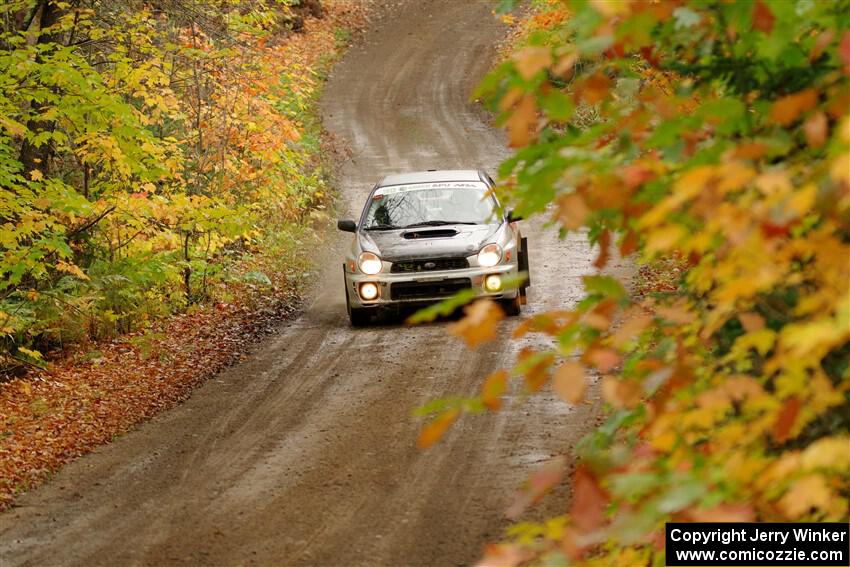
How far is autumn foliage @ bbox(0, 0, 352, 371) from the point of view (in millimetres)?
11625

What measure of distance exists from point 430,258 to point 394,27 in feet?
97.5

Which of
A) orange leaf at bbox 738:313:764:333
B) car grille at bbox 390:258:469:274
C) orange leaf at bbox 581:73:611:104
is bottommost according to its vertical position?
car grille at bbox 390:258:469:274

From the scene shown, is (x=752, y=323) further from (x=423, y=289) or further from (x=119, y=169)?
(x=119, y=169)

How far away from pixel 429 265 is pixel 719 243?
9750 millimetres

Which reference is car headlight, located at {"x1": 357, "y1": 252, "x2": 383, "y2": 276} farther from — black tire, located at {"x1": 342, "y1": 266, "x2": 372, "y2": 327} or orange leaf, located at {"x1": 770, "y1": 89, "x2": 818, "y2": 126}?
orange leaf, located at {"x1": 770, "y1": 89, "x2": 818, "y2": 126}

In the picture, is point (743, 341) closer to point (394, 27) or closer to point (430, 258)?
point (430, 258)

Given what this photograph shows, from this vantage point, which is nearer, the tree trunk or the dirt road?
the dirt road

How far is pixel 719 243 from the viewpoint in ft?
10.3

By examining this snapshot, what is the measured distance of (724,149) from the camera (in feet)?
10.5

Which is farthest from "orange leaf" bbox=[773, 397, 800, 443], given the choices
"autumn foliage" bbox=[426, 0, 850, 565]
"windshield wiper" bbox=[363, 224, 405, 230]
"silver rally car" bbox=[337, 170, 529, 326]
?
"windshield wiper" bbox=[363, 224, 405, 230]

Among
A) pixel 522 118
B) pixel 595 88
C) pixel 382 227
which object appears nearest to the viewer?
pixel 522 118

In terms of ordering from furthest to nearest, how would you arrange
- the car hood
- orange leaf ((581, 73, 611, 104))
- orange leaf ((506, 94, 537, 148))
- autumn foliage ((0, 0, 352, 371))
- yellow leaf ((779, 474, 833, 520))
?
the car hood → autumn foliage ((0, 0, 352, 371)) → orange leaf ((581, 73, 611, 104)) → orange leaf ((506, 94, 537, 148)) → yellow leaf ((779, 474, 833, 520))

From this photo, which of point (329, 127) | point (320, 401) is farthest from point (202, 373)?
point (329, 127)

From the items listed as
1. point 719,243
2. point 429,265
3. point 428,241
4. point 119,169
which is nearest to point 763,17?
point 719,243
